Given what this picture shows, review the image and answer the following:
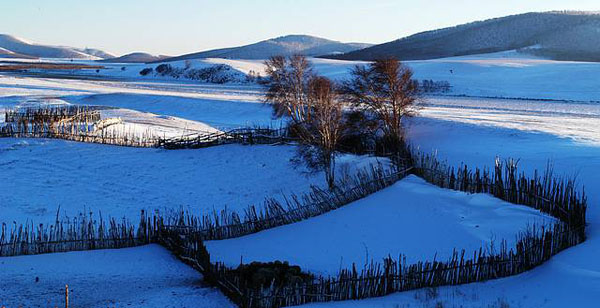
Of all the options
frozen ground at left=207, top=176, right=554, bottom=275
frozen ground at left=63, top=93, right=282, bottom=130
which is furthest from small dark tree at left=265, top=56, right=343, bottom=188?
frozen ground at left=207, top=176, right=554, bottom=275

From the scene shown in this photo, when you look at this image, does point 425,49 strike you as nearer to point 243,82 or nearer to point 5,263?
point 243,82

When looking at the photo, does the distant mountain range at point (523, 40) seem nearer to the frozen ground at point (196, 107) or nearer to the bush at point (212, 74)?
the bush at point (212, 74)

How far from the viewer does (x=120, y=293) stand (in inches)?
385

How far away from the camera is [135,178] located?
19.6m

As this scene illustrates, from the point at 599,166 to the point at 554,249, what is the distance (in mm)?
6527

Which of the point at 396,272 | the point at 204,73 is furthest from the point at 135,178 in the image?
the point at 204,73

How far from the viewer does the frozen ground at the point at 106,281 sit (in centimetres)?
930

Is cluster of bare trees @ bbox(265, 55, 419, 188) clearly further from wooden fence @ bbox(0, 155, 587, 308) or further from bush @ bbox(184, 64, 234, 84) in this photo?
bush @ bbox(184, 64, 234, 84)

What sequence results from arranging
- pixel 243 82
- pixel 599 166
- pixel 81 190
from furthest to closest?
pixel 243 82, pixel 81 190, pixel 599 166

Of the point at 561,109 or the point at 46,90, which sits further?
the point at 46,90

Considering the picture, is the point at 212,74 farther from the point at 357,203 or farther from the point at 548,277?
the point at 548,277

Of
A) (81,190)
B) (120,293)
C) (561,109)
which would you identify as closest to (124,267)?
(120,293)

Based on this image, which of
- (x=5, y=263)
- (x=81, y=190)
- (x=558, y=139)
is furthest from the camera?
(x=558, y=139)

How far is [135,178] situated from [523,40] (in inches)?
3954
